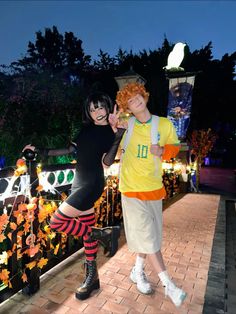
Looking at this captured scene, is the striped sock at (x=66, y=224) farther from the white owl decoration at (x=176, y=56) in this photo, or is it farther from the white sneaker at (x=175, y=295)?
the white owl decoration at (x=176, y=56)

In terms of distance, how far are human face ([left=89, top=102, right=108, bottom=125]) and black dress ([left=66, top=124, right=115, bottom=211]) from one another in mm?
82

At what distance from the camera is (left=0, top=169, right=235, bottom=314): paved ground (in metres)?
2.70

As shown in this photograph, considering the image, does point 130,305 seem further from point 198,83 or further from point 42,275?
point 198,83

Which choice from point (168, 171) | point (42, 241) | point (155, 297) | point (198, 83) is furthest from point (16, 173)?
point (198, 83)

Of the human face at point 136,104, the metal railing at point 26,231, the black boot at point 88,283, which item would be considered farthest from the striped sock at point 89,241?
the human face at point 136,104

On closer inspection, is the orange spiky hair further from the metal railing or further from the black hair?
the metal railing

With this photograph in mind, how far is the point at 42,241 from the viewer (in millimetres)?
3062

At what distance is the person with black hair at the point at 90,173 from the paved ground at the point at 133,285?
26 centimetres

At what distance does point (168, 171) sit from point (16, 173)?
7404 mm

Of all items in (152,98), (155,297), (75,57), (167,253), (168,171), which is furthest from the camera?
(75,57)

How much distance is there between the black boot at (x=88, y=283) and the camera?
2814mm

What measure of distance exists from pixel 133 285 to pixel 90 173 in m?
1.54

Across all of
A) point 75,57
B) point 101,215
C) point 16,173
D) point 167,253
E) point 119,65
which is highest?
point 75,57

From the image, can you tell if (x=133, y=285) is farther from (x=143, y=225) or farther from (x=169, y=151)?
(x=169, y=151)
